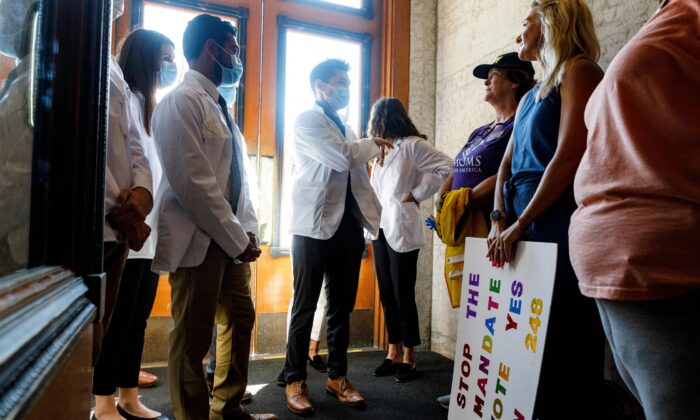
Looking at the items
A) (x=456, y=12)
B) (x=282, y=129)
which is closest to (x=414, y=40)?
(x=456, y=12)

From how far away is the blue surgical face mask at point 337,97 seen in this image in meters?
2.28

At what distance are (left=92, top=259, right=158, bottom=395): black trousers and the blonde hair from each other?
154 centimetres

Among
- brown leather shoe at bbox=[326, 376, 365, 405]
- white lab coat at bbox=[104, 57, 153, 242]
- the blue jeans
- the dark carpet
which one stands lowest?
the dark carpet

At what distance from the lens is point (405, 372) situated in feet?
8.16

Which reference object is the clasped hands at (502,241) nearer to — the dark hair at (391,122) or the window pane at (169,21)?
the dark hair at (391,122)

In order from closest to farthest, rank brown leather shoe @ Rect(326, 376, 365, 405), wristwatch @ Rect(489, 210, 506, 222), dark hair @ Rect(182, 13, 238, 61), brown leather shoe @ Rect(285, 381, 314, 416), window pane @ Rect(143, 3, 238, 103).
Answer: wristwatch @ Rect(489, 210, 506, 222) < dark hair @ Rect(182, 13, 238, 61) < brown leather shoe @ Rect(285, 381, 314, 416) < brown leather shoe @ Rect(326, 376, 365, 405) < window pane @ Rect(143, 3, 238, 103)

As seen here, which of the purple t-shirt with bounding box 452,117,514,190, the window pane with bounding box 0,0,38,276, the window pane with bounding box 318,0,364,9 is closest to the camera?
the window pane with bounding box 0,0,38,276

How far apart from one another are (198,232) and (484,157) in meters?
1.15

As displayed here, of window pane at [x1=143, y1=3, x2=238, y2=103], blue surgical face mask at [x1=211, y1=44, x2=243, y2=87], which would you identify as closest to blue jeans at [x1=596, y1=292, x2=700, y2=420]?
blue surgical face mask at [x1=211, y1=44, x2=243, y2=87]

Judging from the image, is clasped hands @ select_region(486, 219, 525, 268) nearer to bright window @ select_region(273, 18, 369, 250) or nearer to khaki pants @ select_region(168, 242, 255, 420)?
khaki pants @ select_region(168, 242, 255, 420)

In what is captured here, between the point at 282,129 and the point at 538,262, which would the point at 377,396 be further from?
the point at 282,129

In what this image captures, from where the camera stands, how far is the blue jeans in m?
0.70

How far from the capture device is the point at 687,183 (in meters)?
0.71

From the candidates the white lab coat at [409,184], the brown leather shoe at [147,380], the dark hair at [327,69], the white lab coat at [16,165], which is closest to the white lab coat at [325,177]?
the dark hair at [327,69]
